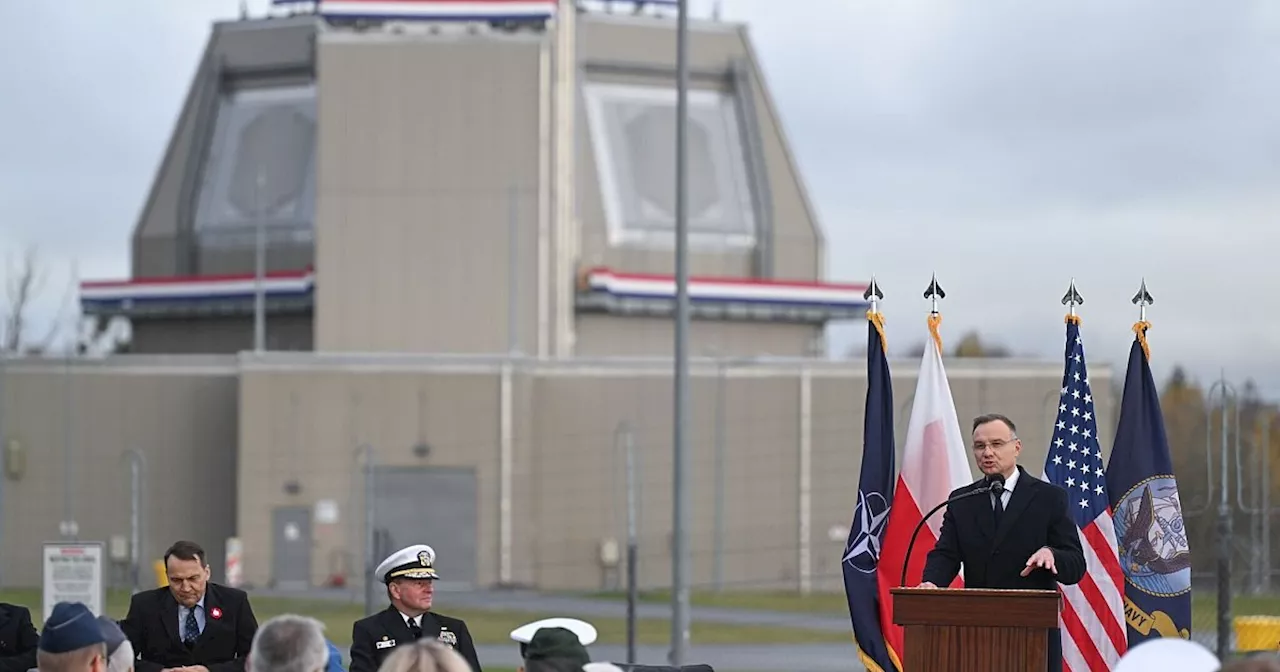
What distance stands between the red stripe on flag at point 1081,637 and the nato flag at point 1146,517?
14.3 inches

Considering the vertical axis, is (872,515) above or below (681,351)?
below

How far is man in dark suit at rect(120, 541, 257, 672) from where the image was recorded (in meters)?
11.5

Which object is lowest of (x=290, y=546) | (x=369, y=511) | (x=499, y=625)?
(x=499, y=625)

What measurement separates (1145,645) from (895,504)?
5.63 meters

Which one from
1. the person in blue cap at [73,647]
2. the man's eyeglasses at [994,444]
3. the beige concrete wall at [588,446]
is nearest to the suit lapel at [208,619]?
the person in blue cap at [73,647]

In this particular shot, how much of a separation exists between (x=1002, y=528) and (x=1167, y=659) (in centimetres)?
353

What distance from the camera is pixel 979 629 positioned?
998 centimetres

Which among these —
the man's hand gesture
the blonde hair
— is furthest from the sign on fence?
the blonde hair

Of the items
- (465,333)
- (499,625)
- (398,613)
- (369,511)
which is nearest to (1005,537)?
(398,613)

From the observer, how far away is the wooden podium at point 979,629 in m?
9.92

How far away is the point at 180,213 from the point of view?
5528 centimetres

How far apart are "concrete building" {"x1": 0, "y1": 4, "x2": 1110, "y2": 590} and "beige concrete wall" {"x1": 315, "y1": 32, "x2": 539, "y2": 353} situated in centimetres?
7

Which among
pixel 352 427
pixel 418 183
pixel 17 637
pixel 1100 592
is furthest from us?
pixel 418 183

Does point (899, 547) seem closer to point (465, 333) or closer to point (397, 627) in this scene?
point (397, 627)
